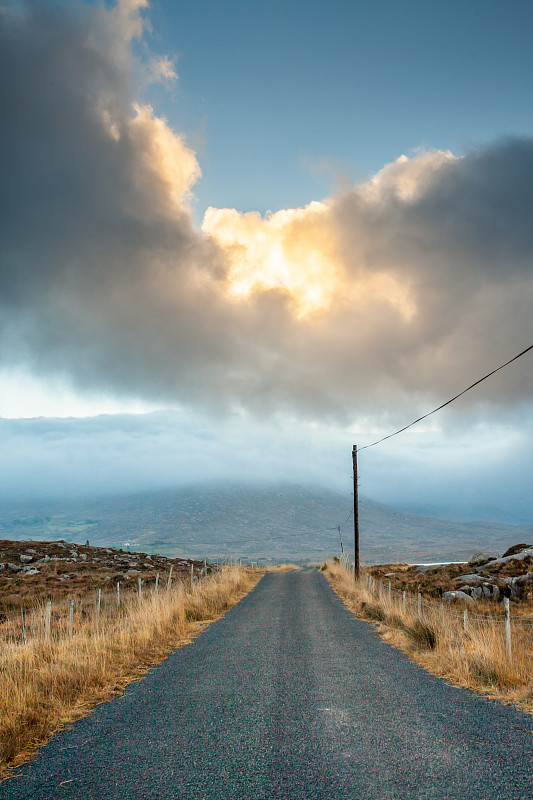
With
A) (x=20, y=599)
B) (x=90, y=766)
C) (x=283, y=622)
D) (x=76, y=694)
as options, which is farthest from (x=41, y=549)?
(x=90, y=766)

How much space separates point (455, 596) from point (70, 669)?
23.0 meters

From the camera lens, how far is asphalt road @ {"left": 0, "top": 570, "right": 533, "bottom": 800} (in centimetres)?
581

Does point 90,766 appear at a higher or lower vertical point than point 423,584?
higher

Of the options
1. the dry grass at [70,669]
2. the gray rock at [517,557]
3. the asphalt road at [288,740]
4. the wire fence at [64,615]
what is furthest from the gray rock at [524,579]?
Result: the wire fence at [64,615]

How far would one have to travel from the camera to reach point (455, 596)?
2712 centimetres

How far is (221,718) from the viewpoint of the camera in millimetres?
8375

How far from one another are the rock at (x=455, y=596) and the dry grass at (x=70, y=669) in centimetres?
1564

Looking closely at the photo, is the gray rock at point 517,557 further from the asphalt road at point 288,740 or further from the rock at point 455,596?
the asphalt road at point 288,740

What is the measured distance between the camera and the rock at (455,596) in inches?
1048

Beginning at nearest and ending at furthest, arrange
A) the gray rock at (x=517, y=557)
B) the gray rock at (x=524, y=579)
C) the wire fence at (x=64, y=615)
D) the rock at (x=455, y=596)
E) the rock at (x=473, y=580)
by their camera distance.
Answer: the wire fence at (x=64, y=615)
the rock at (x=455, y=596)
the gray rock at (x=524, y=579)
the rock at (x=473, y=580)
the gray rock at (x=517, y=557)

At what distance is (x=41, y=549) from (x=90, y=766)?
49175 mm

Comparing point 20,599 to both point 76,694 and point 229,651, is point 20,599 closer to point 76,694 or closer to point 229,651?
point 229,651

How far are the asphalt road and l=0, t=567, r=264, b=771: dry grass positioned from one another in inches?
17.9

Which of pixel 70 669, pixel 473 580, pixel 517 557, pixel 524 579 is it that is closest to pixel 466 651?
pixel 70 669
